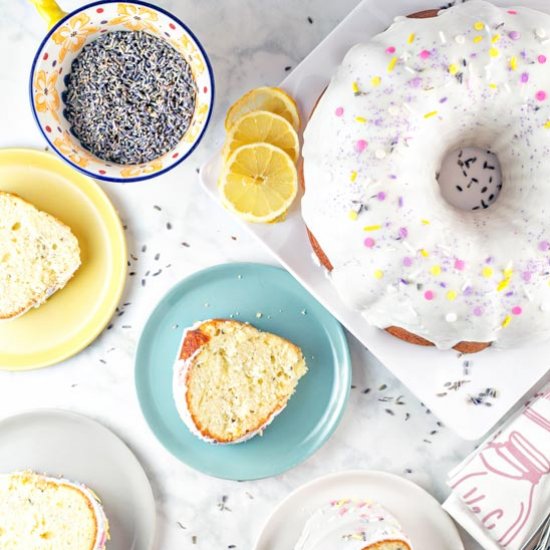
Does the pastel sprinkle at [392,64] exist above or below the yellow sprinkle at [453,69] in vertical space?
below

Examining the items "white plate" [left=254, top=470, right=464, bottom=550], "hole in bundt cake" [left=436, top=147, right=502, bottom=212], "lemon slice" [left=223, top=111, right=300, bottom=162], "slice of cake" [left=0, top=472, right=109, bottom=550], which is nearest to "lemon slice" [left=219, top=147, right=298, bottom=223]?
"lemon slice" [left=223, top=111, right=300, bottom=162]

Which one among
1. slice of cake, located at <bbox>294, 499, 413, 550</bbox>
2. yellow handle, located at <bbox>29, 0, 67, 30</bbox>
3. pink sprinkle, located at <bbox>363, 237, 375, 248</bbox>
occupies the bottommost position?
slice of cake, located at <bbox>294, 499, 413, 550</bbox>

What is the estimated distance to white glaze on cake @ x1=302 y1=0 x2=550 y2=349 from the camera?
1.56 metres

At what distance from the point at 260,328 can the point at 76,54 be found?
753 millimetres

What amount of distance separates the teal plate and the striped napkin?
1.16ft

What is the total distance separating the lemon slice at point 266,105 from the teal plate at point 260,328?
0.37 m

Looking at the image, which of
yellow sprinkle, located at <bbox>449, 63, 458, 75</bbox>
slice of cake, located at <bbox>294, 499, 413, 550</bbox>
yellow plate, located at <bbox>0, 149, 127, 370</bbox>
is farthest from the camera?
yellow plate, located at <bbox>0, 149, 127, 370</bbox>

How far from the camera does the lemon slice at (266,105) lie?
1.84 m

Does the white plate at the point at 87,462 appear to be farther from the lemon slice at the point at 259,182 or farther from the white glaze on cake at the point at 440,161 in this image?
the white glaze on cake at the point at 440,161

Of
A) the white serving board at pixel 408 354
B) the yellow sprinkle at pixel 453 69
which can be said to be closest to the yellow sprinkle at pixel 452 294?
the white serving board at pixel 408 354

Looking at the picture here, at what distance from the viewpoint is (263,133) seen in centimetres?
184

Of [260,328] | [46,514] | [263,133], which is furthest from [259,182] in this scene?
[46,514]

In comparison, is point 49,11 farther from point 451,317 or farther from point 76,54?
point 451,317

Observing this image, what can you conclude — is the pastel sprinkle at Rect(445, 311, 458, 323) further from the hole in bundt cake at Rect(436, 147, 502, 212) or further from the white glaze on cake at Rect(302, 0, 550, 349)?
the hole in bundt cake at Rect(436, 147, 502, 212)
